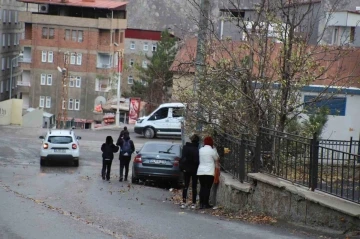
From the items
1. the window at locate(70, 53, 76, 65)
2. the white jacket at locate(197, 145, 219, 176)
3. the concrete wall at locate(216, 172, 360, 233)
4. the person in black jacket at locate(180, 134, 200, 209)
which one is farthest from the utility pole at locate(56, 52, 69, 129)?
the concrete wall at locate(216, 172, 360, 233)

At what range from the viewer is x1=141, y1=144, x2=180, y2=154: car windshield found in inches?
1017

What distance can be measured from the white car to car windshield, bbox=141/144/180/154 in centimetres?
743

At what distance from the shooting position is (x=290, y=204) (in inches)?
564

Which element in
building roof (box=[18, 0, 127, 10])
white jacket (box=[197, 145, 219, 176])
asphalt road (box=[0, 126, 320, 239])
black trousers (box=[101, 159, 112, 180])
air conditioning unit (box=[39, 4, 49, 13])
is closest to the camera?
asphalt road (box=[0, 126, 320, 239])

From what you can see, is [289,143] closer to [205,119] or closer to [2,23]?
[205,119]

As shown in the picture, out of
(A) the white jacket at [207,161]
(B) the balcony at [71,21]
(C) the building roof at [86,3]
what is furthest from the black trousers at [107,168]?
(B) the balcony at [71,21]

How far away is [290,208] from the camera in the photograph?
14.3 meters

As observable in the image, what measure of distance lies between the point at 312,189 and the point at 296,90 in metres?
4.83

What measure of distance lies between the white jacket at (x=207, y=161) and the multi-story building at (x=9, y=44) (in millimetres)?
70089

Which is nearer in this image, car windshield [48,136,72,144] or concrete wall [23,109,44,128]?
car windshield [48,136,72,144]

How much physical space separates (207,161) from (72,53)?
66552 millimetres

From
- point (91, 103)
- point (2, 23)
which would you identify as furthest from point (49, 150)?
point (2, 23)

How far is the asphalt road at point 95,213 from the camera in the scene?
12.5m

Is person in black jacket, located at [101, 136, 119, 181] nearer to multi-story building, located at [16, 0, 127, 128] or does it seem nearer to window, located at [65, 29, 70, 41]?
multi-story building, located at [16, 0, 127, 128]
